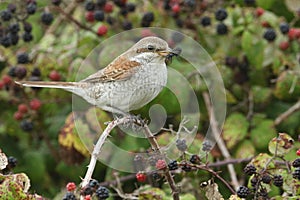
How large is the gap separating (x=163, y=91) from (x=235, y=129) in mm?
498

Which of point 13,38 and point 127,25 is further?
point 127,25

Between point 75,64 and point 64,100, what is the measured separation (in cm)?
32

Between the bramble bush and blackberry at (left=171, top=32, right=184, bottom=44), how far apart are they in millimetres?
10

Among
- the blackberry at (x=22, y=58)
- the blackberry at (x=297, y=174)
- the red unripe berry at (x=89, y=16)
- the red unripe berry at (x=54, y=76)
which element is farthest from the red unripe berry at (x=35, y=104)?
the blackberry at (x=297, y=174)

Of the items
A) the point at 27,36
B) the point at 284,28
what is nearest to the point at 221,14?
the point at 284,28

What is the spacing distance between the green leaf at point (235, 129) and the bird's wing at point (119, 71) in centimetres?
106

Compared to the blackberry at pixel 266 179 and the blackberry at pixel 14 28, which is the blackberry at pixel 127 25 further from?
the blackberry at pixel 266 179

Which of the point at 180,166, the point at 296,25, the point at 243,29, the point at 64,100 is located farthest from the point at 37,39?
the point at 180,166

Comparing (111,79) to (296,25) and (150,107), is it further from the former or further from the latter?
(296,25)

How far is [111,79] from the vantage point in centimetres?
294

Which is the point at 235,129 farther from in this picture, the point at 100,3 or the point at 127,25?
the point at 100,3

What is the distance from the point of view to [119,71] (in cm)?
292

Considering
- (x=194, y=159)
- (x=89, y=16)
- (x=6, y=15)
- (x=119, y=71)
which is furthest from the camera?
(x=89, y=16)

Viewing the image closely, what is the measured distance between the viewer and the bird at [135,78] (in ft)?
9.09
